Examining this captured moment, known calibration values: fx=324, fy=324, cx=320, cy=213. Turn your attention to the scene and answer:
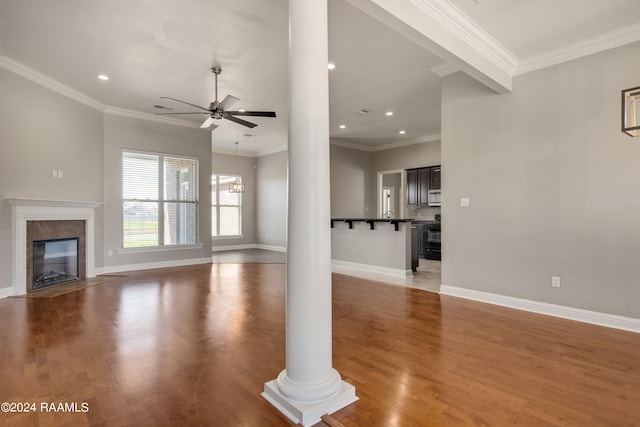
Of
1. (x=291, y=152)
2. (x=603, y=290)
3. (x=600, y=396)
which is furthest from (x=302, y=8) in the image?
(x=603, y=290)

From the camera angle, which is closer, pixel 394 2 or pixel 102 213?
pixel 394 2

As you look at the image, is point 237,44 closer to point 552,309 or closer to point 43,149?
point 43,149

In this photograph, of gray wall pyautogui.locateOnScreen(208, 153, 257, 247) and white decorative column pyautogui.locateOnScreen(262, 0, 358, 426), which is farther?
gray wall pyautogui.locateOnScreen(208, 153, 257, 247)

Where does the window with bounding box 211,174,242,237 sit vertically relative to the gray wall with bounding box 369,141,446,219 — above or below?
below

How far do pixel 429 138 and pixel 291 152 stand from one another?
7.29 meters

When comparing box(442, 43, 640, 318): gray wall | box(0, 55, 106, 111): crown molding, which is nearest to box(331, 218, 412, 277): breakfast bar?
box(442, 43, 640, 318): gray wall

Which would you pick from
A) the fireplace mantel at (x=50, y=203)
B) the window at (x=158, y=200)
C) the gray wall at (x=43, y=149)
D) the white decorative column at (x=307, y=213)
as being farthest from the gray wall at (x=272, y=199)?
the white decorative column at (x=307, y=213)

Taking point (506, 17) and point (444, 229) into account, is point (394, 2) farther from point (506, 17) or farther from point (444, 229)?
point (444, 229)

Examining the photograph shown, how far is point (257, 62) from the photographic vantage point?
4.34m

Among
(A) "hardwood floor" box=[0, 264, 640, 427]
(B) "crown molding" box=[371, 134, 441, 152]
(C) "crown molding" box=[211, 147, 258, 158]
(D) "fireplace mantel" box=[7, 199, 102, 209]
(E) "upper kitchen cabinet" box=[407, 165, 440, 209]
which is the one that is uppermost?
(C) "crown molding" box=[211, 147, 258, 158]

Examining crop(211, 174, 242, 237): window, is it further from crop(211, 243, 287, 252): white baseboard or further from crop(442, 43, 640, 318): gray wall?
crop(442, 43, 640, 318): gray wall

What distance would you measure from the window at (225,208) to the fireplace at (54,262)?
15.0 feet

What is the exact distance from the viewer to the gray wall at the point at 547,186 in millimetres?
3375

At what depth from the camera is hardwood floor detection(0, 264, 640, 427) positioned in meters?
1.89
